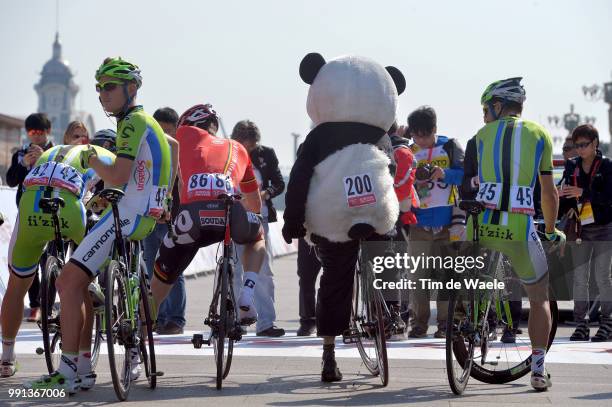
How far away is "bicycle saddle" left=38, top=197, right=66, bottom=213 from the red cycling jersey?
0.97m

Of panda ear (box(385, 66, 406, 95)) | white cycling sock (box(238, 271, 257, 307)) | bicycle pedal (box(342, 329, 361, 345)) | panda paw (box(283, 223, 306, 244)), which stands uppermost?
panda ear (box(385, 66, 406, 95))

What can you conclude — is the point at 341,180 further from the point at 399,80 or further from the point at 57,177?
the point at 57,177

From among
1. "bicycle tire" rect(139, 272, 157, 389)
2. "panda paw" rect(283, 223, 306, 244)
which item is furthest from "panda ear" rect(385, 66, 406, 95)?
"bicycle tire" rect(139, 272, 157, 389)

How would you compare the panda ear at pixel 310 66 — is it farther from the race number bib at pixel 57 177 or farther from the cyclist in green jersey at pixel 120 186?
the race number bib at pixel 57 177

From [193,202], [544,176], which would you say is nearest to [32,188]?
[193,202]

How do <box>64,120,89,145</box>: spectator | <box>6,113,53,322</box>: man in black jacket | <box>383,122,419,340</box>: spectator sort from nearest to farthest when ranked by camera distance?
<box>383,122,419,340</box>: spectator
<box>64,120,89,145</box>: spectator
<box>6,113,53,322</box>: man in black jacket

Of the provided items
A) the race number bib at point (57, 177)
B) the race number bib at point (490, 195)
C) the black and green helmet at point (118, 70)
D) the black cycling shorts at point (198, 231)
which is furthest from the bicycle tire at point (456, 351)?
the race number bib at point (57, 177)

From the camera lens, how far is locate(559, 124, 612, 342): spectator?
12477 mm

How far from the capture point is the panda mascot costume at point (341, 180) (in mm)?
8688

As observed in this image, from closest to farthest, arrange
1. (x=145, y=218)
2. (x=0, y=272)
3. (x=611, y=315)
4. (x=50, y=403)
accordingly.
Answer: (x=50, y=403), (x=145, y=218), (x=611, y=315), (x=0, y=272)

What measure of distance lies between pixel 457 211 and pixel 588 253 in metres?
1.38

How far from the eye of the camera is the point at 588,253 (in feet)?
42.2

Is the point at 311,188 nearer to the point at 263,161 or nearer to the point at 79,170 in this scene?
the point at 79,170

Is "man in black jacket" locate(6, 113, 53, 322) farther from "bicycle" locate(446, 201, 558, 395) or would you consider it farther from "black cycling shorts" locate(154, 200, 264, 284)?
"bicycle" locate(446, 201, 558, 395)
